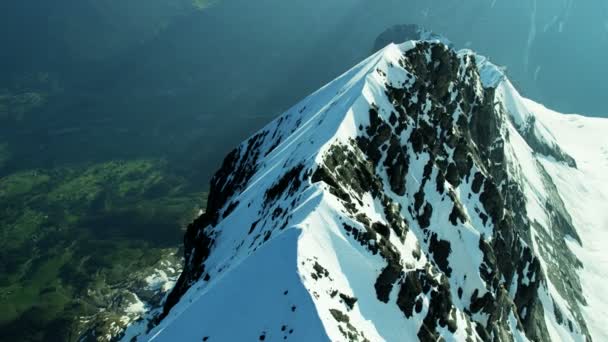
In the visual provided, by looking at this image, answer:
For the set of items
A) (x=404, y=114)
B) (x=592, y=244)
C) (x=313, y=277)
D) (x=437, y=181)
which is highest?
(x=404, y=114)

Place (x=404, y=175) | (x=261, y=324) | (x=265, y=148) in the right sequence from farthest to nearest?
(x=265, y=148) < (x=404, y=175) < (x=261, y=324)

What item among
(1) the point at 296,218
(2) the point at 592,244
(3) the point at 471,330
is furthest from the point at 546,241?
(1) the point at 296,218

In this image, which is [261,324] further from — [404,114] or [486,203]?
[486,203]

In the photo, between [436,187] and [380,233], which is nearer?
[380,233]

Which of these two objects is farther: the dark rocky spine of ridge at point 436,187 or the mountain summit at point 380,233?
the dark rocky spine of ridge at point 436,187

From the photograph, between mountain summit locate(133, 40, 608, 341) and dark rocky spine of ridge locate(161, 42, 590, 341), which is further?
dark rocky spine of ridge locate(161, 42, 590, 341)

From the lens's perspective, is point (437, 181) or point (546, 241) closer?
point (437, 181)

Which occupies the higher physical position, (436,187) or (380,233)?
(436,187)

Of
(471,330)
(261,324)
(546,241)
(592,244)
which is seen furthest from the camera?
(592,244)
